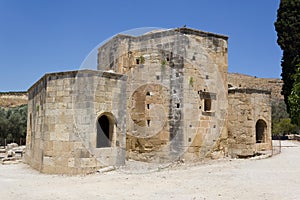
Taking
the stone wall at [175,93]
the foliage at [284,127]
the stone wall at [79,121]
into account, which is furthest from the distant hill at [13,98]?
the stone wall at [79,121]

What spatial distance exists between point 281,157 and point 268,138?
6.81 feet

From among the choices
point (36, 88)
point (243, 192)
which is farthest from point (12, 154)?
point (243, 192)

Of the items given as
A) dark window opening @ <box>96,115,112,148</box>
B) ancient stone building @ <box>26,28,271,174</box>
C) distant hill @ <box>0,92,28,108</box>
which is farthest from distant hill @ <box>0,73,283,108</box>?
dark window opening @ <box>96,115,112,148</box>

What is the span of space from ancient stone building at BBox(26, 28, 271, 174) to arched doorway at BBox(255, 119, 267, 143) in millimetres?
48

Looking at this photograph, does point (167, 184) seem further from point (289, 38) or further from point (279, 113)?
point (279, 113)

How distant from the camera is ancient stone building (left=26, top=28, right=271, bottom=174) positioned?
10.4 m

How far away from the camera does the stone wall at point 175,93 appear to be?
12.6m

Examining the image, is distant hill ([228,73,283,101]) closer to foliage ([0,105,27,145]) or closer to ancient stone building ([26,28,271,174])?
foliage ([0,105,27,145])

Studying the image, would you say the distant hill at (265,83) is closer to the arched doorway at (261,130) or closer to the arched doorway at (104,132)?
the arched doorway at (261,130)

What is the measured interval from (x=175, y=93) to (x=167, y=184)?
16.5ft

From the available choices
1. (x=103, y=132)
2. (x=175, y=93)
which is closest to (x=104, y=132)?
(x=103, y=132)

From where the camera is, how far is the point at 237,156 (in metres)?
13.7

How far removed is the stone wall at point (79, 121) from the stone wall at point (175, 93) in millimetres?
2106

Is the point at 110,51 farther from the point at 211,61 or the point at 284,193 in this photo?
the point at 284,193
